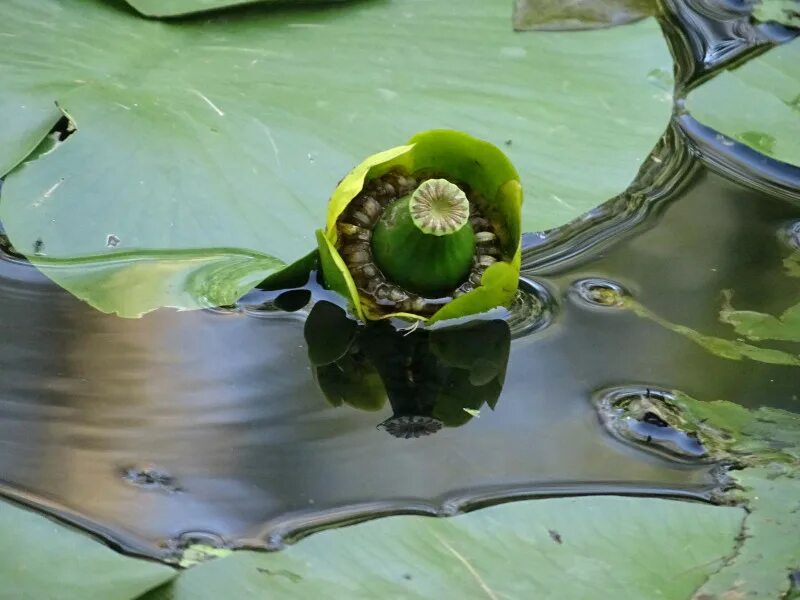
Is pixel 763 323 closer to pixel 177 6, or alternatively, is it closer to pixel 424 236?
pixel 424 236

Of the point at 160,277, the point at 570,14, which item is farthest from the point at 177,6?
the point at 570,14

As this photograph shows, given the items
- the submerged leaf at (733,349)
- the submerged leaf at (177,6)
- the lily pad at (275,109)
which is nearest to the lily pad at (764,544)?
the submerged leaf at (733,349)

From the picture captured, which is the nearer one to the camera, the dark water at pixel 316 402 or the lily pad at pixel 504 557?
the lily pad at pixel 504 557

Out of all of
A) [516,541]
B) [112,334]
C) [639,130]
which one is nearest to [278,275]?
[112,334]

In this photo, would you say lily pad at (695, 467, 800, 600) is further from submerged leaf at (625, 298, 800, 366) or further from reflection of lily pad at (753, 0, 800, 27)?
reflection of lily pad at (753, 0, 800, 27)

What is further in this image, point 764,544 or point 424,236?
point 424,236

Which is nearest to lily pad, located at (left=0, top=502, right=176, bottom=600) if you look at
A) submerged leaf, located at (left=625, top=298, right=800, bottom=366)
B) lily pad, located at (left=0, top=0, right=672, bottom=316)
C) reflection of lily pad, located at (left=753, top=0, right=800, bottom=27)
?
lily pad, located at (left=0, top=0, right=672, bottom=316)

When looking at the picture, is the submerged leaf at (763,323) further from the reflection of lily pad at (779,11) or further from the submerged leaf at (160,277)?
the reflection of lily pad at (779,11)
